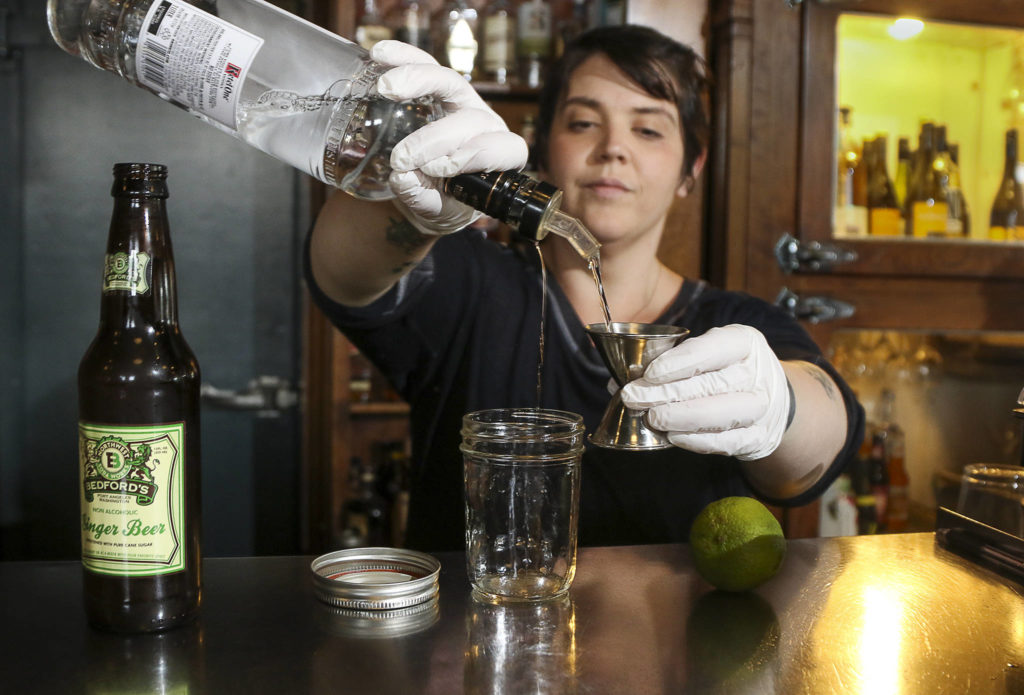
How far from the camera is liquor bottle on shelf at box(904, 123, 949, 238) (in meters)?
2.33

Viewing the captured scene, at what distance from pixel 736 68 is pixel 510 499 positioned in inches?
66.7

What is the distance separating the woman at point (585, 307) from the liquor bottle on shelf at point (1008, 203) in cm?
112

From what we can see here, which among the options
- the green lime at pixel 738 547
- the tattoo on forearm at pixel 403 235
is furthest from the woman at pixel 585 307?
the green lime at pixel 738 547

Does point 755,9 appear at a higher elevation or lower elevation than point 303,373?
higher

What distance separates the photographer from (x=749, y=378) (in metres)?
0.96

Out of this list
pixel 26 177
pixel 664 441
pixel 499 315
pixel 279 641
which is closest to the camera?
pixel 279 641

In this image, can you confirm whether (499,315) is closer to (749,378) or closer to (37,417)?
(749,378)

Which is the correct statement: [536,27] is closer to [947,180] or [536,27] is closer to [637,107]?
[637,107]

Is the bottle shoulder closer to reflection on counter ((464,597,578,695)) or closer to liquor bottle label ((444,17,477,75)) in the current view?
reflection on counter ((464,597,578,695))

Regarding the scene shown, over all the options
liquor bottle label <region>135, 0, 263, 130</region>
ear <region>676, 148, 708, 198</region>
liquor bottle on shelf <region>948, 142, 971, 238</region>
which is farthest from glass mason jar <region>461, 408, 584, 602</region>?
liquor bottle on shelf <region>948, 142, 971, 238</region>

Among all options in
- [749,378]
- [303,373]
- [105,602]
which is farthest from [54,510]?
[749,378]

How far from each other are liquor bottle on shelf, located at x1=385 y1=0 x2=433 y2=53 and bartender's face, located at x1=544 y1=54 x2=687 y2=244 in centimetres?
84

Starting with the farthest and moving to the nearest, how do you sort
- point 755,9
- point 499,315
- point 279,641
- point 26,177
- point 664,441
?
point 26,177
point 755,9
point 499,315
point 664,441
point 279,641

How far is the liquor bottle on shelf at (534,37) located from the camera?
7.70 ft
